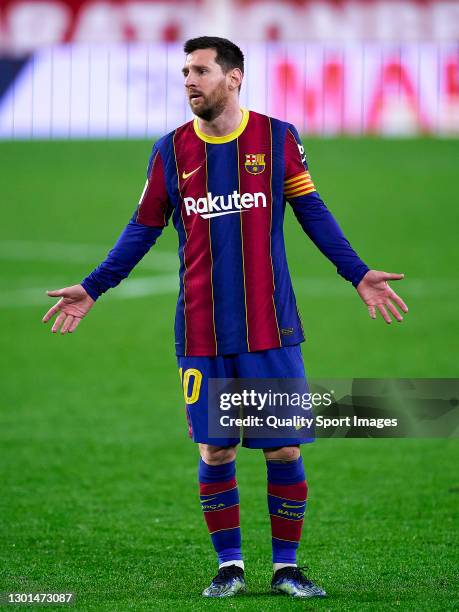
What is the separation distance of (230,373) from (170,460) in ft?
11.9

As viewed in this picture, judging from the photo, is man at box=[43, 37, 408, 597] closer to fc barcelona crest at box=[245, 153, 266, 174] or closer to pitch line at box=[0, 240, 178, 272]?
fc barcelona crest at box=[245, 153, 266, 174]

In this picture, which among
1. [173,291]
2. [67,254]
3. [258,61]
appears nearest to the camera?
[173,291]

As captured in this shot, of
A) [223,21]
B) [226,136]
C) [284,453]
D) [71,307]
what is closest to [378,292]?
[284,453]

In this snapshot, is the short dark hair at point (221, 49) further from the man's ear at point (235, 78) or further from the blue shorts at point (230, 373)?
the blue shorts at point (230, 373)

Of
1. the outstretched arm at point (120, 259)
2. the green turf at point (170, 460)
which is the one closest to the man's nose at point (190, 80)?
the outstretched arm at point (120, 259)

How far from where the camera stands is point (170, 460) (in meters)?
8.99

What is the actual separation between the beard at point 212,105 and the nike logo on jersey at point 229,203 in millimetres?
310

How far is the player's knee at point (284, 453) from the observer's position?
17.9 ft

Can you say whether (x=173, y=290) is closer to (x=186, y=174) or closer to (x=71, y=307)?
(x=71, y=307)

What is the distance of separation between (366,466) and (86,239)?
13653 mm

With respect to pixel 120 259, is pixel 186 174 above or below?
above

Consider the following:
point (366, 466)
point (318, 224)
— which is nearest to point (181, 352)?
point (318, 224)

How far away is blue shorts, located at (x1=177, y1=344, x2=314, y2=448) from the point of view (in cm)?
541

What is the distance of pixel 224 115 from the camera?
5.46 meters
